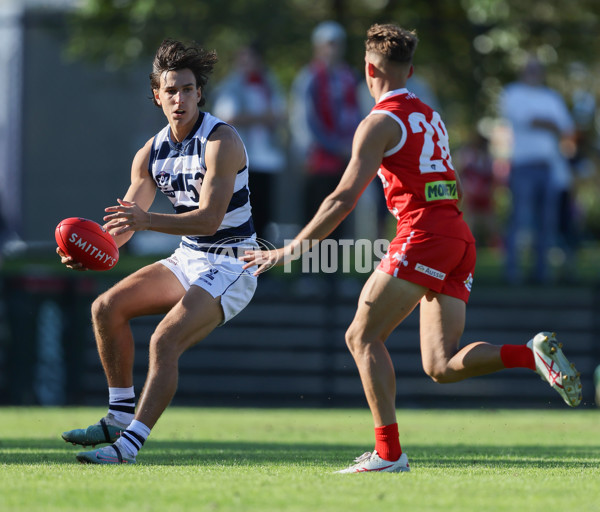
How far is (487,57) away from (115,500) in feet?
43.4

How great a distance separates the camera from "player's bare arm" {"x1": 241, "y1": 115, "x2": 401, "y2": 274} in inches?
232

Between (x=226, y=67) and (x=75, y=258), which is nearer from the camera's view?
(x=75, y=258)

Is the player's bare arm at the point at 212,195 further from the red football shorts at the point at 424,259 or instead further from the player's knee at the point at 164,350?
the red football shorts at the point at 424,259

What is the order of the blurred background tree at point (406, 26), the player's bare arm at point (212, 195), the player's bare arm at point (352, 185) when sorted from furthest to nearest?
the blurred background tree at point (406, 26) < the player's bare arm at point (212, 195) < the player's bare arm at point (352, 185)

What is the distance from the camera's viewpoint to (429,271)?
6039 mm

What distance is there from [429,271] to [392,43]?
1.28 m

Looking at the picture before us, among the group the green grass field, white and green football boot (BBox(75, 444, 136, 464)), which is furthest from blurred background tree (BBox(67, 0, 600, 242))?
white and green football boot (BBox(75, 444, 136, 464))

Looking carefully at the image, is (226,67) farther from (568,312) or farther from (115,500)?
(115,500)

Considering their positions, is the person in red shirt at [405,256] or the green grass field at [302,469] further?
the person in red shirt at [405,256]

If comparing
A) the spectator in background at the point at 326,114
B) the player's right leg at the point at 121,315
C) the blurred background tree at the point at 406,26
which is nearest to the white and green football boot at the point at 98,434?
the player's right leg at the point at 121,315

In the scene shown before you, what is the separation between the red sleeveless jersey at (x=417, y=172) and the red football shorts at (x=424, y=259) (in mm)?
50

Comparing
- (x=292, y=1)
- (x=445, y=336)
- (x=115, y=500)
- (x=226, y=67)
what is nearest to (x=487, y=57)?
(x=292, y=1)

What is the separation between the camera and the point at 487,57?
662 inches

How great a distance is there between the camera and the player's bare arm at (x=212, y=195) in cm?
627
